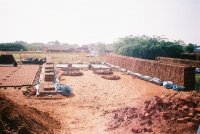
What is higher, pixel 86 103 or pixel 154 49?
pixel 154 49

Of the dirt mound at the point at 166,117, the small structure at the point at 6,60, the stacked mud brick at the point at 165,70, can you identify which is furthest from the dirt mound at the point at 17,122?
the small structure at the point at 6,60

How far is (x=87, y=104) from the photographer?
15039 millimetres

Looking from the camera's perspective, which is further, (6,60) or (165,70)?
(6,60)

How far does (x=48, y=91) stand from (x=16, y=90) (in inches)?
112

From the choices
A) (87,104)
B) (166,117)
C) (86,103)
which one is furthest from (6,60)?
(166,117)

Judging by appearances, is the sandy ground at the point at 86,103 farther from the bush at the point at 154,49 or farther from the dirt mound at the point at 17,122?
the bush at the point at 154,49

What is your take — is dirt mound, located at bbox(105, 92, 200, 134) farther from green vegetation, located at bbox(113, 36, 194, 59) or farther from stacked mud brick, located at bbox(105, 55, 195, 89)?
green vegetation, located at bbox(113, 36, 194, 59)

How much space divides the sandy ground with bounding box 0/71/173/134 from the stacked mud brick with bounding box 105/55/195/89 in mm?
1696

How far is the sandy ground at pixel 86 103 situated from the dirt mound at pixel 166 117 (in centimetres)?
83

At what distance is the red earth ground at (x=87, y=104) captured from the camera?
1082 centimetres

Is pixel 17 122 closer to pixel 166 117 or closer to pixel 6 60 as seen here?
pixel 166 117

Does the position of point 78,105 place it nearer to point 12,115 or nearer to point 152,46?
point 12,115

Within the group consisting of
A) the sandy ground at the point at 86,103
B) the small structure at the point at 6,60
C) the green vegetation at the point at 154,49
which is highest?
the green vegetation at the point at 154,49

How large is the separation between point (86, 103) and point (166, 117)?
22.2ft
